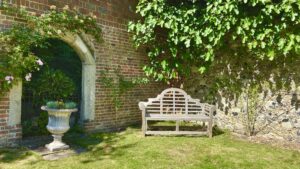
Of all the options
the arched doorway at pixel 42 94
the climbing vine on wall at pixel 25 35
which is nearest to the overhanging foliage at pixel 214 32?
the climbing vine on wall at pixel 25 35

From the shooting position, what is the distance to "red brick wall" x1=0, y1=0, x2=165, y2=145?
671cm

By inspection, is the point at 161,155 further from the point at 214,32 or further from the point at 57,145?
the point at 214,32

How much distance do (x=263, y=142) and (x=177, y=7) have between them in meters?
3.60

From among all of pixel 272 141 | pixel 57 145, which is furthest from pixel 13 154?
pixel 272 141

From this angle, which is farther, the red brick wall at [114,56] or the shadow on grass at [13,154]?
the red brick wall at [114,56]

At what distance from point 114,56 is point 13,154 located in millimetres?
3224

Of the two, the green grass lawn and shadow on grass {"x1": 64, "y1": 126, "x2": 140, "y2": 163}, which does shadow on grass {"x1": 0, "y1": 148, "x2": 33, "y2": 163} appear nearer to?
the green grass lawn

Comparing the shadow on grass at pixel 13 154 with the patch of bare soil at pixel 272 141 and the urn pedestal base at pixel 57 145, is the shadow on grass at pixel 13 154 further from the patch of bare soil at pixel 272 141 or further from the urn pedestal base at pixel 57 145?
the patch of bare soil at pixel 272 141

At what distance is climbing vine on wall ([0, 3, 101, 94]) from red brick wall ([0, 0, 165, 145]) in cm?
32

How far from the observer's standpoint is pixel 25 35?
528cm

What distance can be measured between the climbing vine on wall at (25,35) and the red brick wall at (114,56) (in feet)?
1.05

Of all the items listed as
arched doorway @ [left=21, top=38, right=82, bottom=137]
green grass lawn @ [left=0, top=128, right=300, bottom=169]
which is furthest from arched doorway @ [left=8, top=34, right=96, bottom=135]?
green grass lawn @ [left=0, top=128, right=300, bottom=169]

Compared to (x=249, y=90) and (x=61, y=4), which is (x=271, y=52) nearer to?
(x=249, y=90)

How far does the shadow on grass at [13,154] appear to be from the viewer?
465 cm
